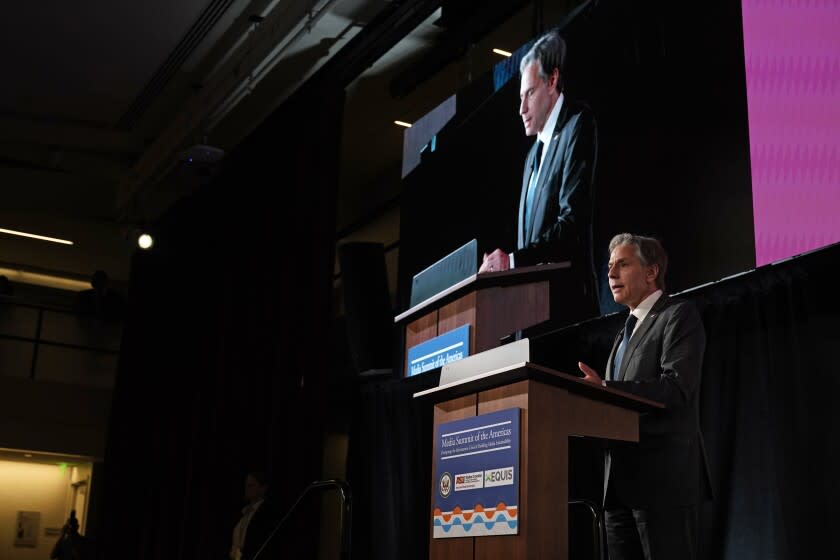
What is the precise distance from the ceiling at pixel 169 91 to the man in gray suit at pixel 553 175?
1.21m

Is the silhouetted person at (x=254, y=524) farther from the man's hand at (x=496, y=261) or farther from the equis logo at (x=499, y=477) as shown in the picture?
the equis logo at (x=499, y=477)

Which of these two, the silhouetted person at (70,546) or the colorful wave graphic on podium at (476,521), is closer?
the colorful wave graphic on podium at (476,521)

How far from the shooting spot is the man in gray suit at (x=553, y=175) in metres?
4.15

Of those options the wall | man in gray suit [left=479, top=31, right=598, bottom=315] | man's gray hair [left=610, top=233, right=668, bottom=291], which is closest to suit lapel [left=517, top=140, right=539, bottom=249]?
man in gray suit [left=479, top=31, right=598, bottom=315]

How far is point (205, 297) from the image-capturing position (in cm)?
881

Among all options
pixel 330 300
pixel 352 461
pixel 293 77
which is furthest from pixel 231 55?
pixel 352 461

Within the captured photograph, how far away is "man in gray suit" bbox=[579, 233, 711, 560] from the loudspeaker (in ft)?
11.2

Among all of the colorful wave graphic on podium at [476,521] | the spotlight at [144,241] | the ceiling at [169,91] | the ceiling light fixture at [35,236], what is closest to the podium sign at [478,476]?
the colorful wave graphic on podium at [476,521]

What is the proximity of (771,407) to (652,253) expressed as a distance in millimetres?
758

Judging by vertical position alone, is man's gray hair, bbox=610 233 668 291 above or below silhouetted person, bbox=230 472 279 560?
above

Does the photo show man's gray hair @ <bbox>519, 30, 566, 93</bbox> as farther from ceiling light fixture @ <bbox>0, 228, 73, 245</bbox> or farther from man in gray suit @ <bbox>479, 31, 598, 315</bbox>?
ceiling light fixture @ <bbox>0, 228, 73, 245</bbox>

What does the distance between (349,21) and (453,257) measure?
8.86 feet

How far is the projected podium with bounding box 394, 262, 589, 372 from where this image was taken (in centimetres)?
397

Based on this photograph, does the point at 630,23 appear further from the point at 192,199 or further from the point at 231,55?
the point at 192,199
